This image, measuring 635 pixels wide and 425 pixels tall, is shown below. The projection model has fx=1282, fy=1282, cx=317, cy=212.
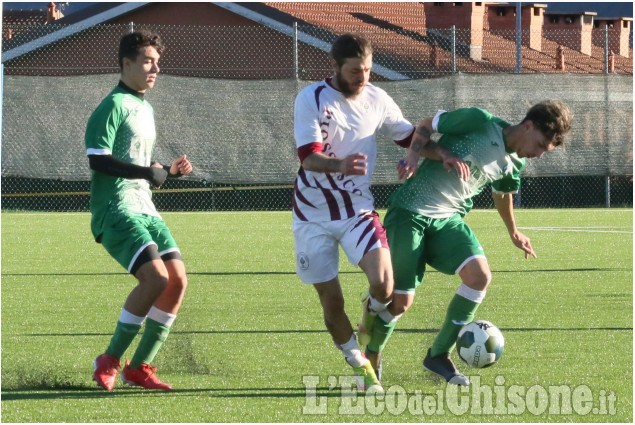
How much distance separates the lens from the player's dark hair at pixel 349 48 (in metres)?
6.07

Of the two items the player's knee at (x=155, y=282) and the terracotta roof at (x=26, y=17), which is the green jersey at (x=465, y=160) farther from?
the terracotta roof at (x=26, y=17)

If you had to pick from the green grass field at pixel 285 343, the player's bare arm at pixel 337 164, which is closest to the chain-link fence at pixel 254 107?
the green grass field at pixel 285 343

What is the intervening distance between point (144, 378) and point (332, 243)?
1.14 metres

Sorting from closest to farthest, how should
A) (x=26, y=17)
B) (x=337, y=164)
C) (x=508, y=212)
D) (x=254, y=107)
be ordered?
(x=337, y=164)
(x=508, y=212)
(x=254, y=107)
(x=26, y=17)

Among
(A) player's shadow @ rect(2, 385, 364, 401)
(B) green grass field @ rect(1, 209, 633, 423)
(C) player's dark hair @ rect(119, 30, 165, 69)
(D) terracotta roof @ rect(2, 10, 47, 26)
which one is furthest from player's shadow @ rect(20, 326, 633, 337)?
(D) terracotta roof @ rect(2, 10, 47, 26)

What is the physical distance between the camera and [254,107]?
2027 centimetres

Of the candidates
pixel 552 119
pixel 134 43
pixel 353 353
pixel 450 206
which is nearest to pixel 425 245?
pixel 450 206

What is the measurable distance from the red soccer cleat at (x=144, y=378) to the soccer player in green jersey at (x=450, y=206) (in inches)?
43.4

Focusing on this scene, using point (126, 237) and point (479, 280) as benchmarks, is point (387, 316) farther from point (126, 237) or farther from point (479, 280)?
point (126, 237)

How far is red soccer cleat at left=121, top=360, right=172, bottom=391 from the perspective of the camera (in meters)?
6.27

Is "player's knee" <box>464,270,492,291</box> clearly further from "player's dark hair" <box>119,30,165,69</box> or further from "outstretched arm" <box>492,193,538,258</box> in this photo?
"player's dark hair" <box>119,30,165,69</box>

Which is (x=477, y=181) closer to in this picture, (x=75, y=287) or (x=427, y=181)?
(x=427, y=181)

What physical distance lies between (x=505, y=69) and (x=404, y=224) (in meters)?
17.5

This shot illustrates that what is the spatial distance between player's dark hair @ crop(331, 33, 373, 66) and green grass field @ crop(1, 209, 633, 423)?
63.1 inches
